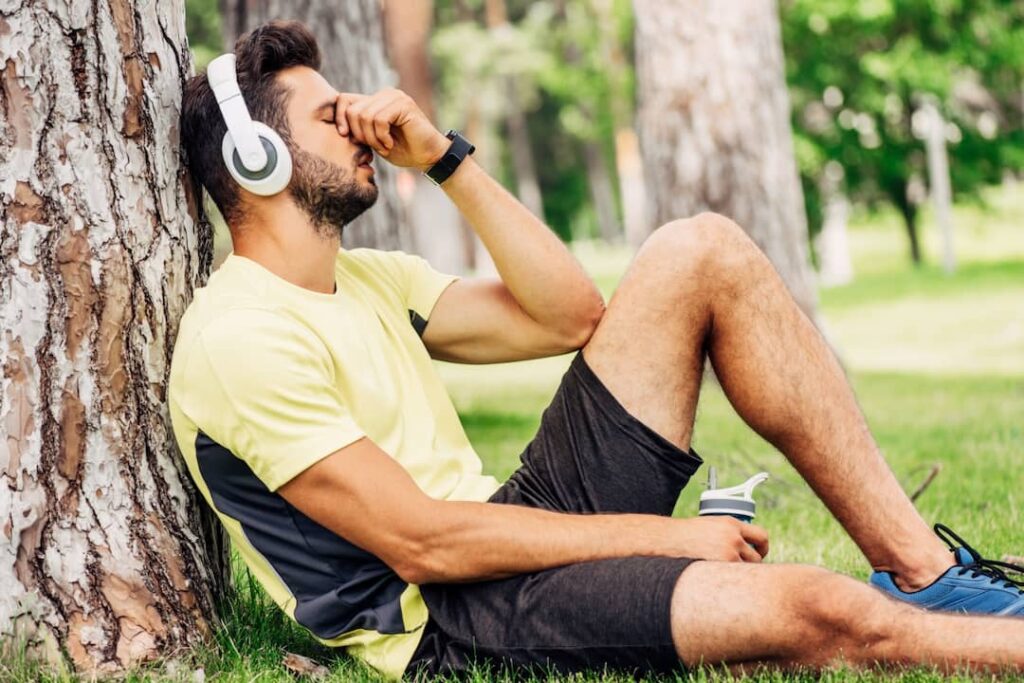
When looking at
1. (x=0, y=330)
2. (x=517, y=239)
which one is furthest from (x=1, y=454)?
(x=517, y=239)

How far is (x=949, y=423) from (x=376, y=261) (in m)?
5.08

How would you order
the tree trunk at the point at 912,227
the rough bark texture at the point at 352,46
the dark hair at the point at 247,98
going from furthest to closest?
the tree trunk at the point at 912,227 → the rough bark texture at the point at 352,46 → the dark hair at the point at 247,98

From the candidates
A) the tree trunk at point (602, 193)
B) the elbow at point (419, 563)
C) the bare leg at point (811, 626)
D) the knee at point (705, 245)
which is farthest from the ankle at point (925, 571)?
the tree trunk at point (602, 193)

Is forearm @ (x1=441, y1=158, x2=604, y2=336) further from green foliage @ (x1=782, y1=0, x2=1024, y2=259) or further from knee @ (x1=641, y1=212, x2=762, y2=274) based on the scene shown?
green foliage @ (x1=782, y1=0, x2=1024, y2=259)

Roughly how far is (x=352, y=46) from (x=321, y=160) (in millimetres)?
4507

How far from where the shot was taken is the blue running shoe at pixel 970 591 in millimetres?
3270

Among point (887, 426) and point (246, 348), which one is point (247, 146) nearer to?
point (246, 348)

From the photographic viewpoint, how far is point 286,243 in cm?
331

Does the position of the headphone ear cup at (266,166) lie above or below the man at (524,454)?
above

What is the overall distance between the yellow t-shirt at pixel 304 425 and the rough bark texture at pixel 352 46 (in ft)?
14.2

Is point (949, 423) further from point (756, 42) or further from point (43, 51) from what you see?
point (43, 51)

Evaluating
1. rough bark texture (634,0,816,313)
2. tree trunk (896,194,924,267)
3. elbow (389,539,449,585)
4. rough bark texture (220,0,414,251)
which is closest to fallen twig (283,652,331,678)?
elbow (389,539,449,585)

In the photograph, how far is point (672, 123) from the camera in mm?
9758

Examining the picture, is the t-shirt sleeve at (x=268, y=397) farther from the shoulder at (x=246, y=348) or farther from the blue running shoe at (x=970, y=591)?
the blue running shoe at (x=970, y=591)
